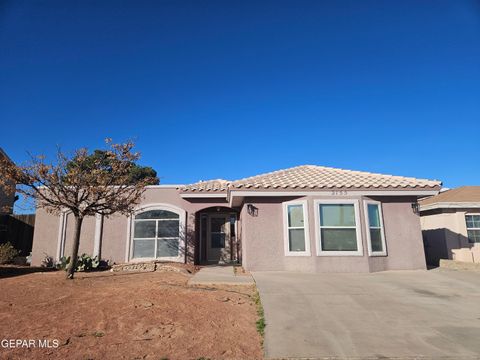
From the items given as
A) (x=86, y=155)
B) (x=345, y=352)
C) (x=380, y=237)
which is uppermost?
(x=86, y=155)

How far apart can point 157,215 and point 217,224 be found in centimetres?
303

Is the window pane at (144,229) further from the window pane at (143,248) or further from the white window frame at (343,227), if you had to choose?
the white window frame at (343,227)

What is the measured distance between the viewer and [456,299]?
736 cm

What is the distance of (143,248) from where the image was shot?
48.1ft

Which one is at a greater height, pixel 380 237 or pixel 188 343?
pixel 380 237

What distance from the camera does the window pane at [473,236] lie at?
15.5 m

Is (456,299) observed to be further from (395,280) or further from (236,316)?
(236,316)

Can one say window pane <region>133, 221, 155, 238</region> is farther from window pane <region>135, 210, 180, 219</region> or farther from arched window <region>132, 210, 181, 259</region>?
window pane <region>135, 210, 180, 219</region>

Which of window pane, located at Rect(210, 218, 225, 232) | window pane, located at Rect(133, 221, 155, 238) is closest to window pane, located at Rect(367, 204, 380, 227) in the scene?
window pane, located at Rect(210, 218, 225, 232)

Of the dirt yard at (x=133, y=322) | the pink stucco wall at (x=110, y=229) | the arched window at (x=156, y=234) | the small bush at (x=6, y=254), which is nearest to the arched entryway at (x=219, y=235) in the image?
the pink stucco wall at (x=110, y=229)

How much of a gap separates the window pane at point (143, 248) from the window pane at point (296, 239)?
6801mm

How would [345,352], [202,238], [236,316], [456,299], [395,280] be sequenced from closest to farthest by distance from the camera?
[345,352] < [236,316] < [456,299] < [395,280] < [202,238]

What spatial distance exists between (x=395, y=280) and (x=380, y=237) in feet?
6.65

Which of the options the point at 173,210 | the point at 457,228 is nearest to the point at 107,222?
the point at 173,210
